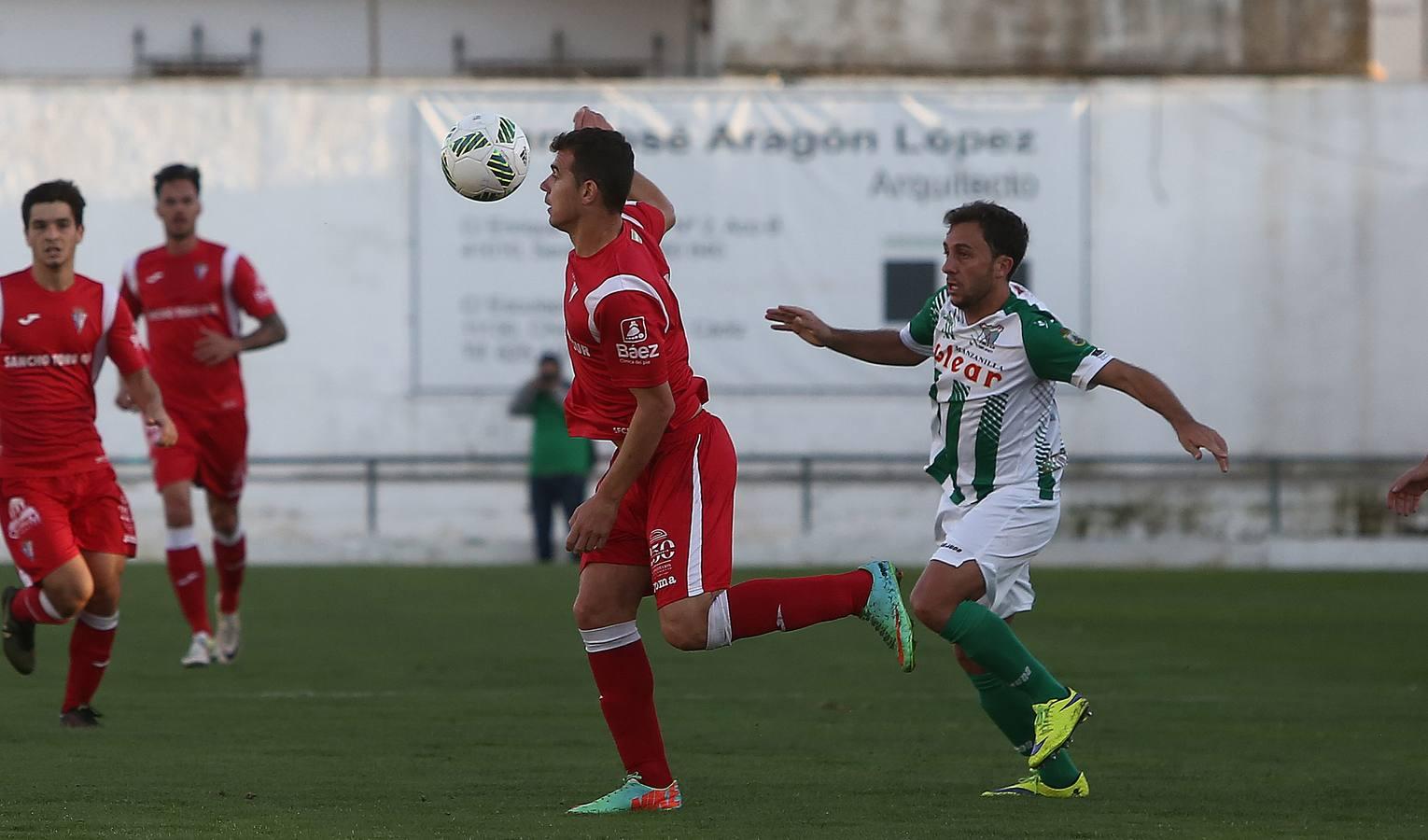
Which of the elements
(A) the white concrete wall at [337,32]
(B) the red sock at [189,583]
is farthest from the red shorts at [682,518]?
(A) the white concrete wall at [337,32]

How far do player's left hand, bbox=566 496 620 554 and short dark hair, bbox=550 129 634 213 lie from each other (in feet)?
3.00

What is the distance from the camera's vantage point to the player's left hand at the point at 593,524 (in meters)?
6.36

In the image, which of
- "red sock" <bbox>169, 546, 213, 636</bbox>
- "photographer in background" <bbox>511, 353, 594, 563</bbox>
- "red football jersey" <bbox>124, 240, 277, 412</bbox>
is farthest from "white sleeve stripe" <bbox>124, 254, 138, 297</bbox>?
"photographer in background" <bbox>511, 353, 594, 563</bbox>

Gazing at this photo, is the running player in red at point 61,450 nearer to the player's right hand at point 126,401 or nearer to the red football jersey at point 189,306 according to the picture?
the player's right hand at point 126,401

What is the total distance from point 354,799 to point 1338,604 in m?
11.3

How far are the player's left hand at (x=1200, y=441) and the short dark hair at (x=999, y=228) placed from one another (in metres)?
0.94

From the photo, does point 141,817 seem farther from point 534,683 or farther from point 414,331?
point 414,331

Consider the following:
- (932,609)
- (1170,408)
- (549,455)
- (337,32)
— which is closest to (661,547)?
(932,609)

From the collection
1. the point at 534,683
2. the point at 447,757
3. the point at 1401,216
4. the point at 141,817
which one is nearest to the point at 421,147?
the point at 1401,216

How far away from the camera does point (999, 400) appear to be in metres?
7.40

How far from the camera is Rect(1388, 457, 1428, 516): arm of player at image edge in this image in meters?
6.92

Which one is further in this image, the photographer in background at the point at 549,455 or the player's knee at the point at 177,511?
the photographer in background at the point at 549,455

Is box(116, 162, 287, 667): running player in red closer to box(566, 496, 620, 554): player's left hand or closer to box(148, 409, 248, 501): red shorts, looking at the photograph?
box(148, 409, 248, 501): red shorts

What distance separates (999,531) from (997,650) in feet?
1.42
